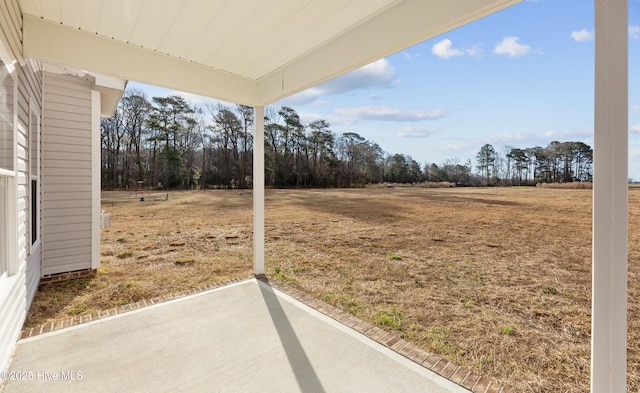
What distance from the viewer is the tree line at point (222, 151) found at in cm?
1077

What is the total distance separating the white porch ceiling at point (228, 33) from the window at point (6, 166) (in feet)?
1.65

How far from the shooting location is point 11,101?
6.34ft

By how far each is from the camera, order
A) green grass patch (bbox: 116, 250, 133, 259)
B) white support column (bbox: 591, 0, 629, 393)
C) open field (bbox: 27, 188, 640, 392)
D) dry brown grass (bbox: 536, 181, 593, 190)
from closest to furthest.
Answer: white support column (bbox: 591, 0, 629, 393) < open field (bbox: 27, 188, 640, 392) < green grass patch (bbox: 116, 250, 133, 259) < dry brown grass (bbox: 536, 181, 593, 190)

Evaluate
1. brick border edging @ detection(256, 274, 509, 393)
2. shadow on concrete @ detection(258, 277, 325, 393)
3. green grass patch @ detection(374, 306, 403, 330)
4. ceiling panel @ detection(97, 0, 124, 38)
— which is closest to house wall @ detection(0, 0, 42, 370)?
ceiling panel @ detection(97, 0, 124, 38)

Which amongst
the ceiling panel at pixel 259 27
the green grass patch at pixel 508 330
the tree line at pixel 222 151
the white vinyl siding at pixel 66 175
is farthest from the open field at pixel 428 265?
the ceiling panel at pixel 259 27

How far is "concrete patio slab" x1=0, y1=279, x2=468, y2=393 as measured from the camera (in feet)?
5.57

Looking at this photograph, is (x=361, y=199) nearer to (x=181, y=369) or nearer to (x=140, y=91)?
(x=181, y=369)

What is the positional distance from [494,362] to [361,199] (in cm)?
868

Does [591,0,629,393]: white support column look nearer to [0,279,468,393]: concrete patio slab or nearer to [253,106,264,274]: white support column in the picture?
[0,279,468,393]: concrete patio slab

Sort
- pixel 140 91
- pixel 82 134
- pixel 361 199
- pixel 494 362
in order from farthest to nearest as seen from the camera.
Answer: pixel 140 91 < pixel 361 199 < pixel 82 134 < pixel 494 362

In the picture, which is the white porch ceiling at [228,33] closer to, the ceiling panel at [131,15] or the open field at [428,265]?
the ceiling panel at [131,15]

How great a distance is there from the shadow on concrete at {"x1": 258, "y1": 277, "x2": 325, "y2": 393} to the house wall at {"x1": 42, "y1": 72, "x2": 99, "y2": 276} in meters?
2.67

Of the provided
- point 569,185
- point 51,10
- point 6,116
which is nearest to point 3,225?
point 6,116

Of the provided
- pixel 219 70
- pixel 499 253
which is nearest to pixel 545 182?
pixel 499 253
